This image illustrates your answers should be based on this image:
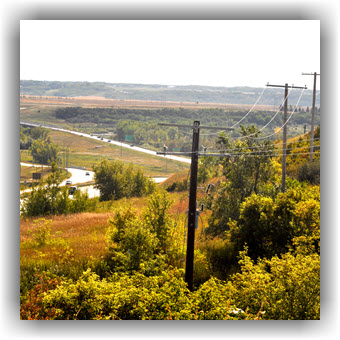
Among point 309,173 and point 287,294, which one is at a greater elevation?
point 309,173

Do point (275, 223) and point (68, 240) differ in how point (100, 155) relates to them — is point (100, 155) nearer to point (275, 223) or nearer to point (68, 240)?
point (68, 240)

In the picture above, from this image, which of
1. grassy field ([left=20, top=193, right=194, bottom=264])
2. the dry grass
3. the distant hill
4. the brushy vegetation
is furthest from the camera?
the distant hill

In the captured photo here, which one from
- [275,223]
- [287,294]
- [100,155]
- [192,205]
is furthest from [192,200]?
[100,155]

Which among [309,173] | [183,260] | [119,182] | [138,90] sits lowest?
[183,260]

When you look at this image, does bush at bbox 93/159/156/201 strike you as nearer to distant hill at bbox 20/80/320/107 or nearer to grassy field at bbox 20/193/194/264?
distant hill at bbox 20/80/320/107

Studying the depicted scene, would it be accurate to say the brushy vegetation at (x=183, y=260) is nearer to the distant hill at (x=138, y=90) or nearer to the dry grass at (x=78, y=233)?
the dry grass at (x=78, y=233)

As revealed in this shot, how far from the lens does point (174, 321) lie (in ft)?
28.9

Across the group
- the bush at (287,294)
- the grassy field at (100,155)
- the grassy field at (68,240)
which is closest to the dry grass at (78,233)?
the grassy field at (68,240)

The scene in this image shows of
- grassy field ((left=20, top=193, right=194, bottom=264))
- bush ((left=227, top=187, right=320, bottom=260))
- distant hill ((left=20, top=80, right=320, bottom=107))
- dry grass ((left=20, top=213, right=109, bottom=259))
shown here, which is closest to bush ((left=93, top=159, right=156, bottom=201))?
distant hill ((left=20, top=80, right=320, bottom=107))

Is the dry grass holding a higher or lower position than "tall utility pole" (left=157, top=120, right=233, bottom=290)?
lower

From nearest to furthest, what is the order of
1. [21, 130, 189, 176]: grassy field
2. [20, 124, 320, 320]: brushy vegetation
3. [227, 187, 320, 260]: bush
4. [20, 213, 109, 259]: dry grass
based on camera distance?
[20, 124, 320, 320]: brushy vegetation < [20, 213, 109, 259]: dry grass < [227, 187, 320, 260]: bush < [21, 130, 189, 176]: grassy field

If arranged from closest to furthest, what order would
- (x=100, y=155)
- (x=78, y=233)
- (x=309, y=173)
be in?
(x=78, y=233) < (x=309, y=173) < (x=100, y=155)

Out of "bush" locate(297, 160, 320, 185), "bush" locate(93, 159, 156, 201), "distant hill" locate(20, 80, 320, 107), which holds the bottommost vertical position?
"bush" locate(93, 159, 156, 201)

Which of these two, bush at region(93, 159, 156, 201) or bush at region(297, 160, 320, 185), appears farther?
bush at region(93, 159, 156, 201)
